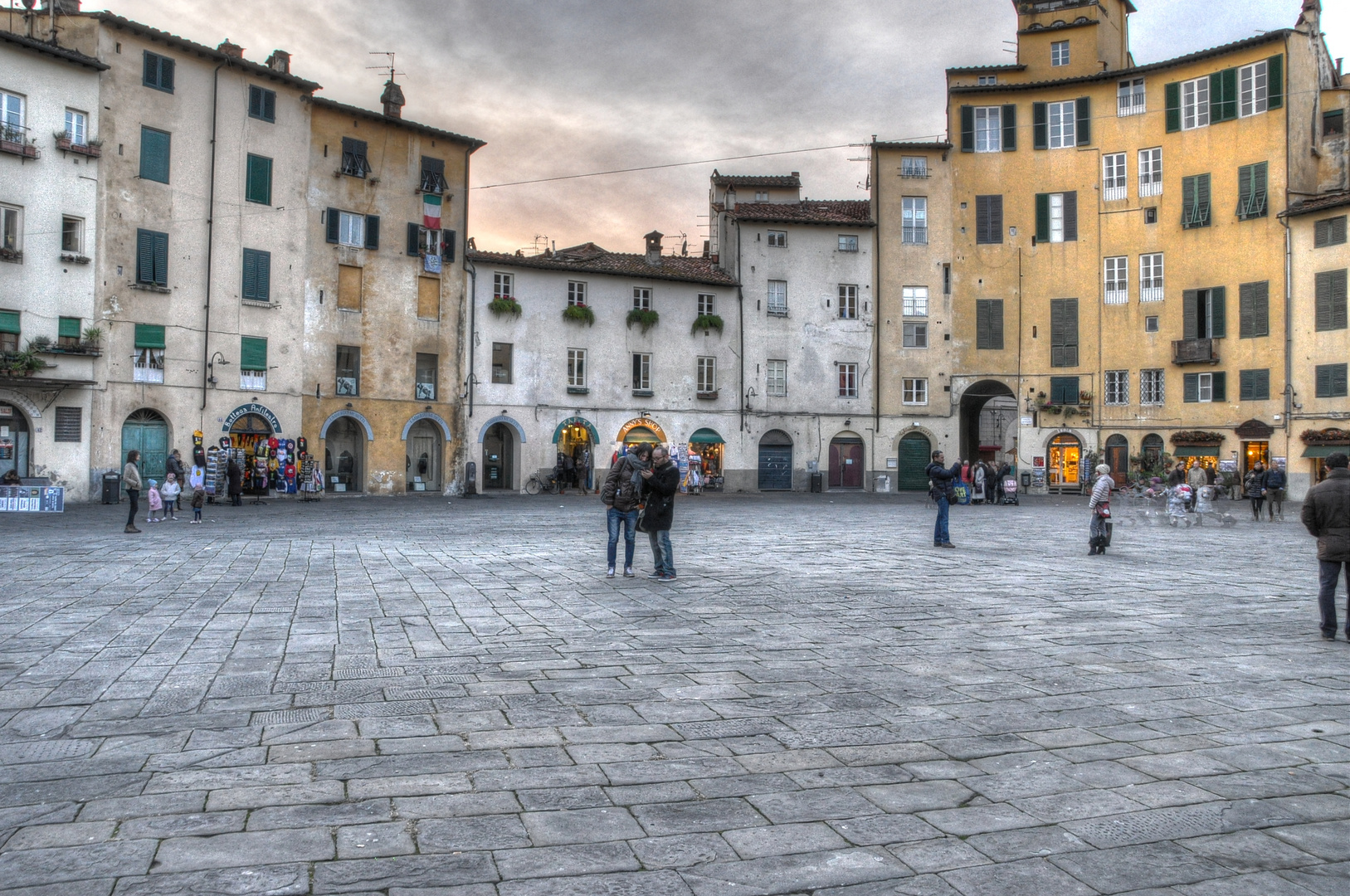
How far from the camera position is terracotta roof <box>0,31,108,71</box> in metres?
26.9

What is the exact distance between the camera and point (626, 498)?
11.7 meters

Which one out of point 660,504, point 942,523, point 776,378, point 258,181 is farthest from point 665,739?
point 776,378

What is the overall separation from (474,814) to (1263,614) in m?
8.37

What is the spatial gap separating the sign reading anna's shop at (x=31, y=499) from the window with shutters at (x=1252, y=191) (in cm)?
4057

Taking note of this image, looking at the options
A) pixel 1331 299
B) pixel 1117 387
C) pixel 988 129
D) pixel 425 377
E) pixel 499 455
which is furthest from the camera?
pixel 988 129

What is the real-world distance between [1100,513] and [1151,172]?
101 feet

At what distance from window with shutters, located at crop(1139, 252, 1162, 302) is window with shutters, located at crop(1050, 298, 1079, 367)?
8.57 ft

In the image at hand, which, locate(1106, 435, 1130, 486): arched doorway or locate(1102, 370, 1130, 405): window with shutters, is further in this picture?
locate(1102, 370, 1130, 405): window with shutters

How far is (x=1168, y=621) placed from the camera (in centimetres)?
874

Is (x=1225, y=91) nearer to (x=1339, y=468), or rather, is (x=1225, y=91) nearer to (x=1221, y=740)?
(x=1339, y=468)

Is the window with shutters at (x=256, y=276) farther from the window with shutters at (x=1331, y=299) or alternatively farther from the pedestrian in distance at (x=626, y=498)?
the window with shutters at (x=1331, y=299)

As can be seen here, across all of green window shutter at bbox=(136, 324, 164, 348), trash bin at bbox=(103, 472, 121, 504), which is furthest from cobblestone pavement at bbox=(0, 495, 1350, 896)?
green window shutter at bbox=(136, 324, 164, 348)

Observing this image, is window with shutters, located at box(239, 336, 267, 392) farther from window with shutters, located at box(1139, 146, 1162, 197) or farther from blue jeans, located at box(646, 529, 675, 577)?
window with shutters, located at box(1139, 146, 1162, 197)

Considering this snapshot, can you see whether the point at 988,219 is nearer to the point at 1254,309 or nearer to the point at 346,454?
the point at 1254,309
